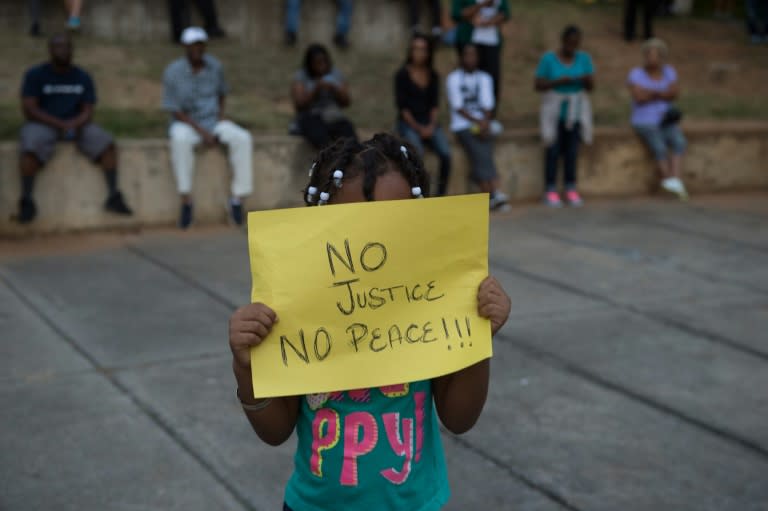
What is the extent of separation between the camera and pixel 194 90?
8453mm

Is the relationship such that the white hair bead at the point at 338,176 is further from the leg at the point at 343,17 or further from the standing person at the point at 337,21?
the leg at the point at 343,17

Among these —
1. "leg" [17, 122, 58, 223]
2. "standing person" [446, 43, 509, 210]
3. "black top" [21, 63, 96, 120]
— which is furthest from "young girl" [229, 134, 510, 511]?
"standing person" [446, 43, 509, 210]

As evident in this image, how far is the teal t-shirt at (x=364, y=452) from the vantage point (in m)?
2.09

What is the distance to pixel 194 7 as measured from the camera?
13.2m

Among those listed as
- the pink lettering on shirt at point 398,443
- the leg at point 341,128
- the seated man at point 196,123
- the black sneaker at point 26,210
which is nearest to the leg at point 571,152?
the leg at point 341,128

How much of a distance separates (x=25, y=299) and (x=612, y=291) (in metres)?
3.59

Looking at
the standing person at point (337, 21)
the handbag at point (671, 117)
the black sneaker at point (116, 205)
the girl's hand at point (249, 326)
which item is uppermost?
the standing person at point (337, 21)

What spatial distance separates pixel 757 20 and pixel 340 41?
22.3ft

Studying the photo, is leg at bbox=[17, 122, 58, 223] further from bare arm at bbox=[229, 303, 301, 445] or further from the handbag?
bare arm at bbox=[229, 303, 301, 445]

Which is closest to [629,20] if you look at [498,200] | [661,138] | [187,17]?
[661,138]

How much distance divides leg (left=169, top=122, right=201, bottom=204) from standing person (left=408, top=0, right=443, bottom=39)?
599 cm

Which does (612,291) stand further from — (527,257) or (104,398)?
(104,398)

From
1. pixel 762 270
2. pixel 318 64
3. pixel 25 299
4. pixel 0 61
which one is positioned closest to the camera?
pixel 25 299

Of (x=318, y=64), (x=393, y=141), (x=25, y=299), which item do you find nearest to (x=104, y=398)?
(x=25, y=299)
